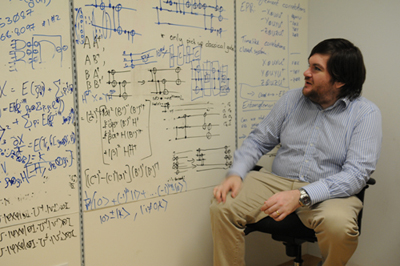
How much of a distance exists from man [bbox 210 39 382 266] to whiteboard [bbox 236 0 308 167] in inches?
13.0

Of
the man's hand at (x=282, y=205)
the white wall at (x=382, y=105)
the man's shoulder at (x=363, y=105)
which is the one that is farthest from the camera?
the white wall at (x=382, y=105)

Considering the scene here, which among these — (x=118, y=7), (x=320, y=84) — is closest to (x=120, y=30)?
(x=118, y=7)

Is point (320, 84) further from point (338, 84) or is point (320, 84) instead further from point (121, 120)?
point (121, 120)

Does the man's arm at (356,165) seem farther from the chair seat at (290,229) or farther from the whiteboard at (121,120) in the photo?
the whiteboard at (121,120)

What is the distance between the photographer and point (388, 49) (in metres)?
2.29

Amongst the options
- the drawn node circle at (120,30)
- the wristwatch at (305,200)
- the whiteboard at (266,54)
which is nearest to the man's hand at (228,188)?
the wristwatch at (305,200)

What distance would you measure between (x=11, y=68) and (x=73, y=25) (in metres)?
0.34

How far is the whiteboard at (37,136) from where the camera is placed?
1517mm

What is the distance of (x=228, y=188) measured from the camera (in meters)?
1.81

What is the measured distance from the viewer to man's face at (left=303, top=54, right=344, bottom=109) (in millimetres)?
1903

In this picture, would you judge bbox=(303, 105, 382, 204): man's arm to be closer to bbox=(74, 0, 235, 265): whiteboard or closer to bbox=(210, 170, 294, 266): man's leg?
bbox=(210, 170, 294, 266): man's leg

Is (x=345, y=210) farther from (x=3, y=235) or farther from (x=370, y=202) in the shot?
(x=3, y=235)

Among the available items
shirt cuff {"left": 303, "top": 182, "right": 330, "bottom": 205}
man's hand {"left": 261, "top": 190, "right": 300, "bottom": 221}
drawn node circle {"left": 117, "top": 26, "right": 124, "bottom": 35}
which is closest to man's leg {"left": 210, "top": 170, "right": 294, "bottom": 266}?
man's hand {"left": 261, "top": 190, "right": 300, "bottom": 221}

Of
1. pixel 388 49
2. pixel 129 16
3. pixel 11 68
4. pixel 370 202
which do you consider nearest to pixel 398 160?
pixel 370 202
